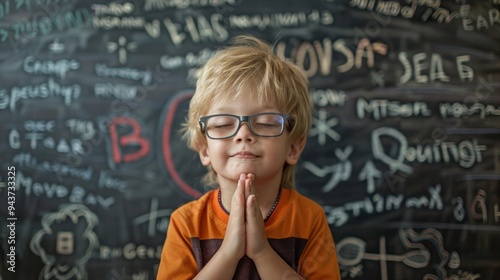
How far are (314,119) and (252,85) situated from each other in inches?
46.9

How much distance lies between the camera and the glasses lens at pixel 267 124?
1.14 meters

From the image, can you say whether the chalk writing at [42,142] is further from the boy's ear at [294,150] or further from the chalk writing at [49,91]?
the boy's ear at [294,150]

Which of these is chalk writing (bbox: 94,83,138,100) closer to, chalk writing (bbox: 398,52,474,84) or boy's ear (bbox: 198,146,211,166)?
boy's ear (bbox: 198,146,211,166)

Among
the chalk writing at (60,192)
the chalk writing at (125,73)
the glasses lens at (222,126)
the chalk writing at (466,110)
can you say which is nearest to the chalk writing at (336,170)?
the chalk writing at (466,110)

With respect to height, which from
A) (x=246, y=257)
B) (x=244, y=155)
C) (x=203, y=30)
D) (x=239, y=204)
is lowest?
(x=246, y=257)

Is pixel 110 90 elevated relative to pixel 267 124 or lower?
elevated

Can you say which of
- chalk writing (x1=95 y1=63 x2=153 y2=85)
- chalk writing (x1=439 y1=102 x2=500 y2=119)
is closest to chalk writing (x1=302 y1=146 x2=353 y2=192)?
chalk writing (x1=439 y1=102 x2=500 y2=119)

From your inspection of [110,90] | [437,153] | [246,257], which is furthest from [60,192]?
[437,153]

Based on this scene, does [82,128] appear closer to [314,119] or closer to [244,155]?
[314,119]

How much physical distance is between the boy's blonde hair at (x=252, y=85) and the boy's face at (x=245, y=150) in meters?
0.02

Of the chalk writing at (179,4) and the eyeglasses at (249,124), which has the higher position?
the chalk writing at (179,4)

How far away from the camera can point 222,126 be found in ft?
3.79

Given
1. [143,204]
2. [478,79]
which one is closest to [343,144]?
[478,79]

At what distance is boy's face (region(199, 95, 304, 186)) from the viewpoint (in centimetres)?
112
